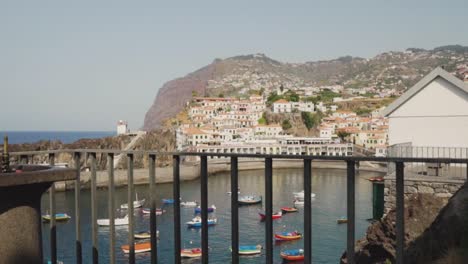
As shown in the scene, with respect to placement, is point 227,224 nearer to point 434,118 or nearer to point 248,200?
point 248,200

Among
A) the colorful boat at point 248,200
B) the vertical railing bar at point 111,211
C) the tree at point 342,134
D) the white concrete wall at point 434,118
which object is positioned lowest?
the colorful boat at point 248,200

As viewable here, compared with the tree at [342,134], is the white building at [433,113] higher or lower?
higher

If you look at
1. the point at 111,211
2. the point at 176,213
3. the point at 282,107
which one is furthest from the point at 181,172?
the point at 282,107

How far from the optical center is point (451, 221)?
2.66 meters

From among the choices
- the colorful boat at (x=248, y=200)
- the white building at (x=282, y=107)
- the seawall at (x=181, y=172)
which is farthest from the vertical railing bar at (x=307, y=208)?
the white building at (x=282, y=107)

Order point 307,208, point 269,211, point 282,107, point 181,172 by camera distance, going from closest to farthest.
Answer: point 307,208 → point 269,211 → point 181,172 → point 282,107

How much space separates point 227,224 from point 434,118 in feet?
57.4

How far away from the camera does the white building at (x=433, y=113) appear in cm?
1117

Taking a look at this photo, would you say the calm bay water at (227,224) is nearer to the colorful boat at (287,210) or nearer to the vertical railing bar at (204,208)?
the colorful boat at (287,210)

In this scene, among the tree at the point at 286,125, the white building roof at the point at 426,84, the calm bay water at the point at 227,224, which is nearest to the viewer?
the white building roof at the point at 426,84

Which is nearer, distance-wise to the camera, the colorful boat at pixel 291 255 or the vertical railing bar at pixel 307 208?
the vertical railing bar at pixel 307 208

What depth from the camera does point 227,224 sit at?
27.4m

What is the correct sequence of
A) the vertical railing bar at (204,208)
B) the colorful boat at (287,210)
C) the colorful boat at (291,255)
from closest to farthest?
1. the vertical railing bar at (204,208)
2. the colorful boat at (291,255)
3. the colorful boat at (287,210)

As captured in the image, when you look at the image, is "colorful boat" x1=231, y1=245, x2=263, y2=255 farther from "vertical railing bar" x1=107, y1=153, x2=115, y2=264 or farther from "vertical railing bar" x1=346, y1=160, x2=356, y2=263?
"vertical railing bar" x1=346, y1=160, x2=356, y2=263
